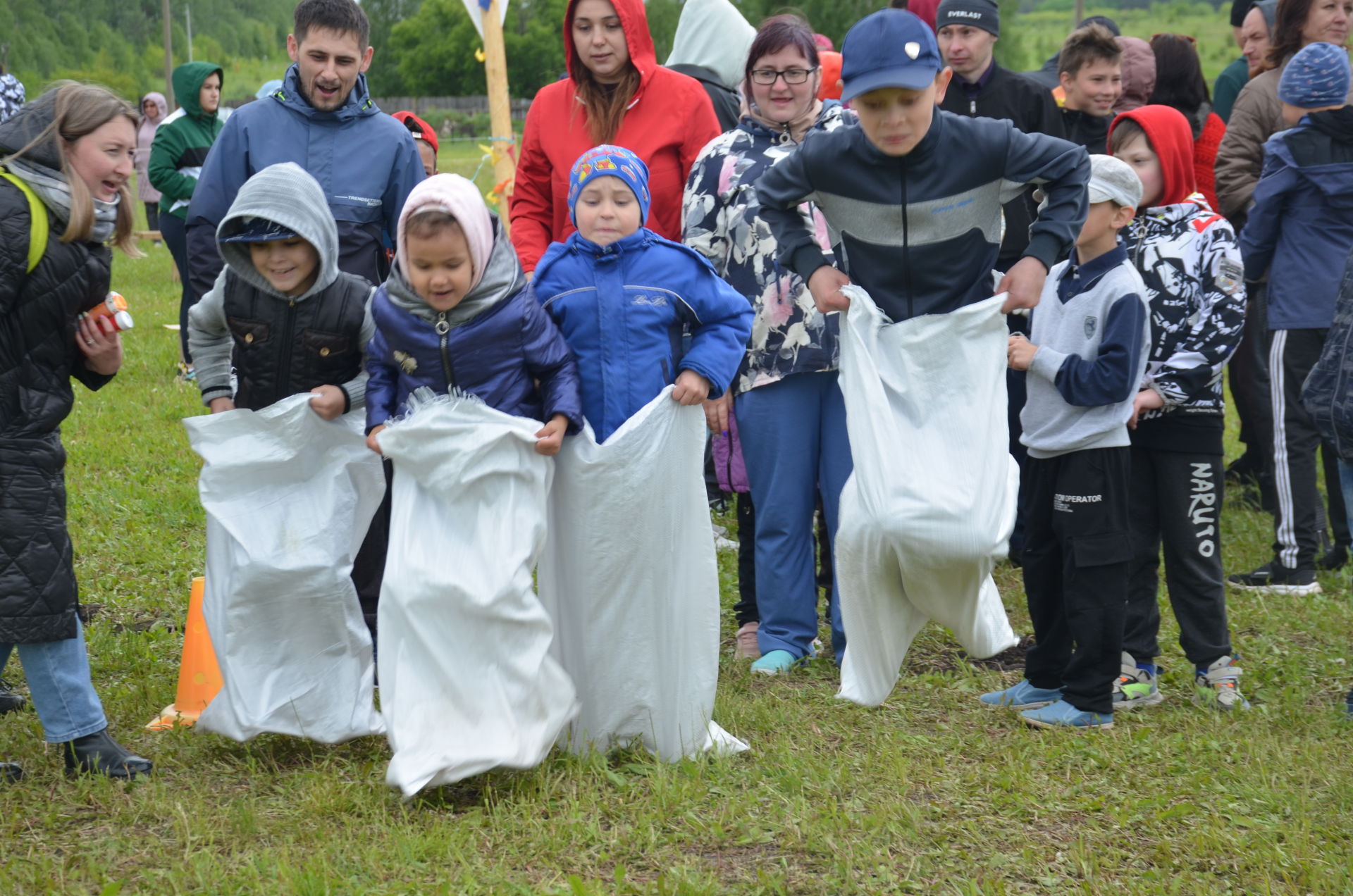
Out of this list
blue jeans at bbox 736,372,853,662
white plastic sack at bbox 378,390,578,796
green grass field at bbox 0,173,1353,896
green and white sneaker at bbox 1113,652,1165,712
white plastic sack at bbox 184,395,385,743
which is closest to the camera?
green grass field at bbox 0,173,1353,896

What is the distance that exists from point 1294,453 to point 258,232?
4.49 m

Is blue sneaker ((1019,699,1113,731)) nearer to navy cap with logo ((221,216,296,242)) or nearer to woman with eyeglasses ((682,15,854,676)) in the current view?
woman with eyeglasses ((682,15,854,676))

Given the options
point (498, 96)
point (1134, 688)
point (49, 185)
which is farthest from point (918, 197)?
point (498, 96)

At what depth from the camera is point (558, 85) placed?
489cm

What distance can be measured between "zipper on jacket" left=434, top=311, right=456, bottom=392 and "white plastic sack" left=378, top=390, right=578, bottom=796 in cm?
9

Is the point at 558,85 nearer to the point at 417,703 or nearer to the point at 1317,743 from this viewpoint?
the point at 417,703

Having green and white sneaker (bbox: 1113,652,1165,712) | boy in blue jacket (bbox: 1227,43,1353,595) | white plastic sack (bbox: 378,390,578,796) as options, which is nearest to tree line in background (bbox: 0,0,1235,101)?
boy in blue jacket (bbox: 1227,43,1353,595)

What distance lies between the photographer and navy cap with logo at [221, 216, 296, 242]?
3.75 meters

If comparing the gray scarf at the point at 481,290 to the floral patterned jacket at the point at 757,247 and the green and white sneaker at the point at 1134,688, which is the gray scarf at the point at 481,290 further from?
the green and white sneaker at the point at 1134,688

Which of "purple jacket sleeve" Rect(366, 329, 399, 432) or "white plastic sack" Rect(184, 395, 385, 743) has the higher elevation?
"purple jacket sleeve" Rect(366, 329, 399, 432)

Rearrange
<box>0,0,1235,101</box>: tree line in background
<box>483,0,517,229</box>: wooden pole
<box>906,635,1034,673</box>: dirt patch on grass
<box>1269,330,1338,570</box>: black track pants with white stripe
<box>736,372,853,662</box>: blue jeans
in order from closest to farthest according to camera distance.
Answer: <box>736,372,853,662</box>: blue jeans → <box>906,635,1034,673</box>: dirt patch on grass → <box>1269,330,1338,570</box>: black track pants with white stripe → <box>483,0,517,229</box>: wooden pole → <box>0,0,1235,101</box>: tree line in background

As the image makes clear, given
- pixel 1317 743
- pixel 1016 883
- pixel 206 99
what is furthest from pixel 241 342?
pixel 206 99

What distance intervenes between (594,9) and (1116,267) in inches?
73.4

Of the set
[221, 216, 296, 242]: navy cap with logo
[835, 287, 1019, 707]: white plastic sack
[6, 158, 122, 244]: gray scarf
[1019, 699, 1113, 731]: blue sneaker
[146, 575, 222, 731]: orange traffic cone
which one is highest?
[6, 158, 122, 244]: gray scarf
